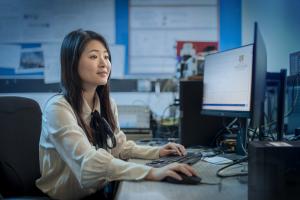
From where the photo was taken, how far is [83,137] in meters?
1.14

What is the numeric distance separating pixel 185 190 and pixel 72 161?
408 mm

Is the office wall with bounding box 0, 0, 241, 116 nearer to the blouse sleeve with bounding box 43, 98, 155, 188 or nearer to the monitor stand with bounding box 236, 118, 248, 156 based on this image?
the monitor stand with bounding box 236, 118, 248, 156

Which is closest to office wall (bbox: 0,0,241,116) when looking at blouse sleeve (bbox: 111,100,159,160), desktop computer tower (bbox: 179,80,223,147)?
desktop computer tower (bbox: 179,80,223,147)

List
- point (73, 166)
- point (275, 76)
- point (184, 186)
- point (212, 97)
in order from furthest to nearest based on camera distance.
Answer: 1. point (275, 76)
2. point (212, 97)
3. point (73, 166)
4. point (184, 186)

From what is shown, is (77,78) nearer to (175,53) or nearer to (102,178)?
(102,178)

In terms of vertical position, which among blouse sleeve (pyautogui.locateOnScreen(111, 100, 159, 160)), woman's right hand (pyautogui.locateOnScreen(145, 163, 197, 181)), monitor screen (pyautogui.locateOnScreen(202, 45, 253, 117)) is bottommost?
blouse sleeve (pyautogui.locateOnScreen(111, 100, 159, 160))

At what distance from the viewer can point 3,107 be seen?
144 cm

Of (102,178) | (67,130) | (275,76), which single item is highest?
(275,76)

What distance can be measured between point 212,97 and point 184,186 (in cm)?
83

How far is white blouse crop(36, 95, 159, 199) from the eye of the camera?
1.06m

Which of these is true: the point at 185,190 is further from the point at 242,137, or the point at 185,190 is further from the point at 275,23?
the point at 275,23

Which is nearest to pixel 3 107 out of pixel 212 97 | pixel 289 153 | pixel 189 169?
pixel 189 169

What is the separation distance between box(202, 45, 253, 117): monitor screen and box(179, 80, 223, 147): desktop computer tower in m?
0.08

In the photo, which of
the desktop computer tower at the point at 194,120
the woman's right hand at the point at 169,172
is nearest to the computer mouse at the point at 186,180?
the woman's right hand at the point at 169,172
